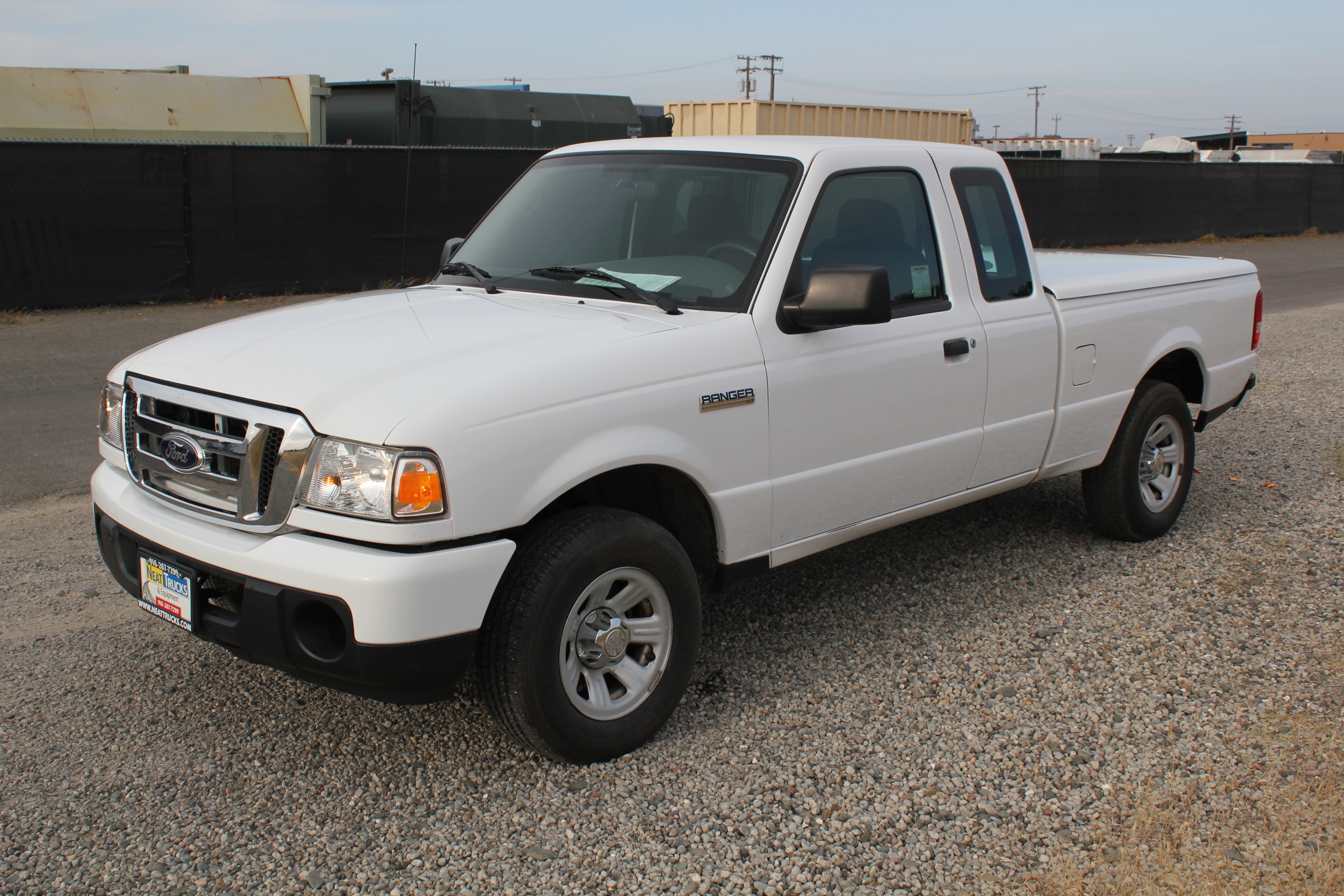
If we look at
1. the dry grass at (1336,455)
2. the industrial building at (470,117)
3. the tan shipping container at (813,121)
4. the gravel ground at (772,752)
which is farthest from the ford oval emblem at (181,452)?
Result: the industrial building at (470,117)

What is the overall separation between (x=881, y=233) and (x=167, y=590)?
2707 mm

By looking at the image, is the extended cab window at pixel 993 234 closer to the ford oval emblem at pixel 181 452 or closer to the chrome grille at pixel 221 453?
the chrome grille at pixel 221 453

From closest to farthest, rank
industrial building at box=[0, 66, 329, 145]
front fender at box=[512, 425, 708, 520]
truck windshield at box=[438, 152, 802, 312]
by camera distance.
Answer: front fender at box=[512, 425, 708, 520] < truck windshield at box=[438, 152, 802, 312] < industrial building at box=[0, 66, 329, 145]

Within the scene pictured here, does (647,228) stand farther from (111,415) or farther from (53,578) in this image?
(53,578)

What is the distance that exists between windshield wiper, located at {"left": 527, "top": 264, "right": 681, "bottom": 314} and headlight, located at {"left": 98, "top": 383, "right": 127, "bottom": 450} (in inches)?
57.1

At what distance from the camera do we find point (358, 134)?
19.6 meters

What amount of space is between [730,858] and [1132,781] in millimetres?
1260

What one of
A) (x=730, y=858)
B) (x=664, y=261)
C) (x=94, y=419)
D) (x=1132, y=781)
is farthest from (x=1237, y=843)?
(x=94, y=419)

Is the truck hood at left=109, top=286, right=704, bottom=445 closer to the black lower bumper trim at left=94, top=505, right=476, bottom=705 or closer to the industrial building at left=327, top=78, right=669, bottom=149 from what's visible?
the black lower bumper trim at left=94, top=505, right=476, bottom=705

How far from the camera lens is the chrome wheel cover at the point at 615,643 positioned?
335cm

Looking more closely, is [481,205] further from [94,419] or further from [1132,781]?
[1132,781]

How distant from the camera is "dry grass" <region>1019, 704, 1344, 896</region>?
291 cm

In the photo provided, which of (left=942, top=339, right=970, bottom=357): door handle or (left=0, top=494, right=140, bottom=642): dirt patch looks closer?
(left=942, top=339, right=970, bottom=357): door handle

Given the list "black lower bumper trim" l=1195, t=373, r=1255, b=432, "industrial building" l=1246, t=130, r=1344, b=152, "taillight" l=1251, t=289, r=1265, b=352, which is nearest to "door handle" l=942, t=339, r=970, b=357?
"black lower bumper trim" l=1195, t=373, r=1255, b=432
